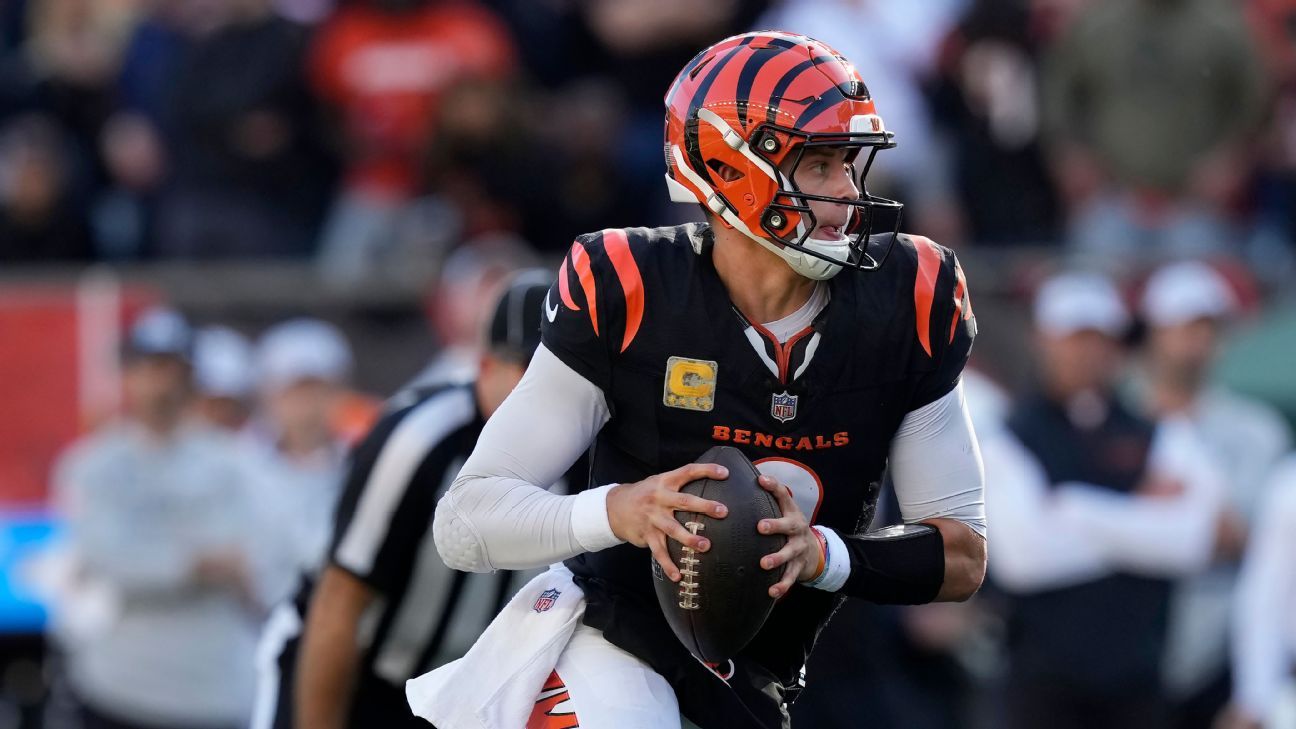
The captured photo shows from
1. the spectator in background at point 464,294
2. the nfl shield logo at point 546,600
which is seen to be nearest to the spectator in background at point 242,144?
the spectator in background at point 464,294

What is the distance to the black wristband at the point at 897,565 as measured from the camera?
12.0 ft

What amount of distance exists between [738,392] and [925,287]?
0.41 meters

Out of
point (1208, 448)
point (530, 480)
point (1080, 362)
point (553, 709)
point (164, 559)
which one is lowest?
point (164, 559)

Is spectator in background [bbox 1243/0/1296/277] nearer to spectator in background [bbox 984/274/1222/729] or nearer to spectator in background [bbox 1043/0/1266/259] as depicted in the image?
spectator in background [bbox 1043/0/1266/259]

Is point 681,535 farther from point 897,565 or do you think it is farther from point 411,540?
point 411,540

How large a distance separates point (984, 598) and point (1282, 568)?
6.01 ft

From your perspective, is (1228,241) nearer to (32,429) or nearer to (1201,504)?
(1201,504)

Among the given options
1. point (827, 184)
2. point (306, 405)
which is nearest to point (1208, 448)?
point (306, 405)

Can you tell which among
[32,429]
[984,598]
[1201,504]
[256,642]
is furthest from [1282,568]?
[32,429]

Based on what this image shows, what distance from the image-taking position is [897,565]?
146 inches

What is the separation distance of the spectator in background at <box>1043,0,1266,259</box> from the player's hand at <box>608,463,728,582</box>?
235 inches

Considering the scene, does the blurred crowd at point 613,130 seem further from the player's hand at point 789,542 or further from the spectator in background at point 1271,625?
the player's hand at point 789,542

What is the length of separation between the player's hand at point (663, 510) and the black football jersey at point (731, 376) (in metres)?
0.24

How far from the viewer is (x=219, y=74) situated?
31.8ft
